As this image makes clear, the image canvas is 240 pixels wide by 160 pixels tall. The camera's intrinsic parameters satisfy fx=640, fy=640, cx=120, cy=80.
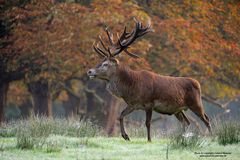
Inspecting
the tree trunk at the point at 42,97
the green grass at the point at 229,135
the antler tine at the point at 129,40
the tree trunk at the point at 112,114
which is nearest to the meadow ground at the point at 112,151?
the green grass at the point at 229,135

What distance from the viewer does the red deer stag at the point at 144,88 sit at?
1321 cm

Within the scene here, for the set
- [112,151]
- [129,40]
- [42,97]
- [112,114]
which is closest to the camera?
[112,151]

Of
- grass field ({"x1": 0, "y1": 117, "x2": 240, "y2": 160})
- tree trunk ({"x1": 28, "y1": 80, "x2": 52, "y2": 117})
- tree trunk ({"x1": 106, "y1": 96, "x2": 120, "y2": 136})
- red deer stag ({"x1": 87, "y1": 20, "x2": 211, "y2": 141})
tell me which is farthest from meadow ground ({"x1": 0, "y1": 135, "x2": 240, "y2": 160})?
tree trunk ({"x1": 106, "y1": 96, "x2": 120, "y2": 136})

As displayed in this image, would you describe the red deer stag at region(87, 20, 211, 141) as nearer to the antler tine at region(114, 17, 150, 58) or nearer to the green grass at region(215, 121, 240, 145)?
the antler tine at region(114, 17, 150, 58)

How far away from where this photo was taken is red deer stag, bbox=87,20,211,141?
13211 mm

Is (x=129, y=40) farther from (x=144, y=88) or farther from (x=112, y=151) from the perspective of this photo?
(x=112, y=151)

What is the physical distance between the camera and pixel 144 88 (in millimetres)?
13203

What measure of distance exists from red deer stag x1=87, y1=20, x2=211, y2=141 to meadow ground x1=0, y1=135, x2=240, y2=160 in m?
1.29

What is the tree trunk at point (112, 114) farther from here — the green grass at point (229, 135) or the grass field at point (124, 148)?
the green grass at point (229, 135)

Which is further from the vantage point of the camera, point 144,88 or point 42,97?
point 42,97

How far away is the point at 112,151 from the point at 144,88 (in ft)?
8.90

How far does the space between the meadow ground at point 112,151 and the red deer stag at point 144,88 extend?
1.29 metres

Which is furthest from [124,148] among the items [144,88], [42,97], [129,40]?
[42,97]

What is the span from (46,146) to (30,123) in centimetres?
294
